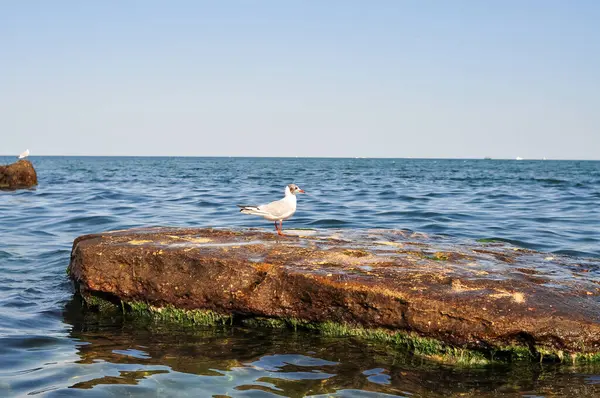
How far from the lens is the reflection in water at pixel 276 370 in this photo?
186 inches

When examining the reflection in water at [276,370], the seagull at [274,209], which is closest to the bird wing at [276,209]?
the seagull at [274,209]

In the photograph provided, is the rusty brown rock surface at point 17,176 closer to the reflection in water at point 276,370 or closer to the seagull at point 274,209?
the seagull at point 274,209

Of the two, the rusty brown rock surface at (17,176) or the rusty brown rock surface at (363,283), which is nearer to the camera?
the rusty brown rock surface at (363,283)

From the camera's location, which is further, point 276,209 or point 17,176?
point 17,176

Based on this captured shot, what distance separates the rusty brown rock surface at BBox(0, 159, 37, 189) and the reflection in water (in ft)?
85.1

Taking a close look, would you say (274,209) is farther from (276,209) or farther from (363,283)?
(363,283)

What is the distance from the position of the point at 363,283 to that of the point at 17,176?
2798 centimetres

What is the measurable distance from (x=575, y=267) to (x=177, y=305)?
192 inches

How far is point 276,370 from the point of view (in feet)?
16.9

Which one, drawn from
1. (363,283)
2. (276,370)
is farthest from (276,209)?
(276,370)

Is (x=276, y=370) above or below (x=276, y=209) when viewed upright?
below

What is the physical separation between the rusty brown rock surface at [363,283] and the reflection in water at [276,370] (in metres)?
0.31

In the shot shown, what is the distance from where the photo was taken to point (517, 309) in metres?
5.35

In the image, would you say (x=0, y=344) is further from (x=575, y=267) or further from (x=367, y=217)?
(x=367, y=217)
